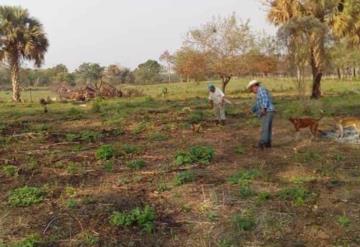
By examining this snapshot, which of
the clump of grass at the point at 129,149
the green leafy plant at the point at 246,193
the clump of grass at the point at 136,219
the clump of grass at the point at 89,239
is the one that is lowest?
the clump of grass at the point at 89,239

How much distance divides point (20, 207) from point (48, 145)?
16.3 feet

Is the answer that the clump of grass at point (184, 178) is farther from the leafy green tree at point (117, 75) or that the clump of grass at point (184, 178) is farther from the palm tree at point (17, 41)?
the leafy green tree at point (117, 75)

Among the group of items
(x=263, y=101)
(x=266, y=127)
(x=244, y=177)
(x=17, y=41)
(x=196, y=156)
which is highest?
(x=17, y=41)

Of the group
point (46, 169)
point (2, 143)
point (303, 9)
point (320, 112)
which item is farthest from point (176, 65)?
point (46, 169)

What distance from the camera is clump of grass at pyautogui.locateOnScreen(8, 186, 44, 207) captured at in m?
7.79

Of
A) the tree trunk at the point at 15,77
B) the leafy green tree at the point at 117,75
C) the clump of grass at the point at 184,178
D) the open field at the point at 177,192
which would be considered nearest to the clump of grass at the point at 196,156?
the open field at the point at 177,192

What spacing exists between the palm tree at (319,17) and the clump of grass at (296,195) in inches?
740

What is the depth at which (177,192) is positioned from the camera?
26.6ft

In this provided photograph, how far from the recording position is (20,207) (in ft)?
25.3

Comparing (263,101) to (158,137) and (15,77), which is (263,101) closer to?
(158,137)

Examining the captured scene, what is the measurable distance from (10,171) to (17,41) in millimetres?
26045

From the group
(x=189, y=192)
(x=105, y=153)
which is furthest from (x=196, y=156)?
(x=189, y=192)

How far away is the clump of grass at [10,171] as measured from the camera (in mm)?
9453

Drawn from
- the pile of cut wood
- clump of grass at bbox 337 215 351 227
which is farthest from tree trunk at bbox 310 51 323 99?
clump of grass at bbox 337 215 351 227
